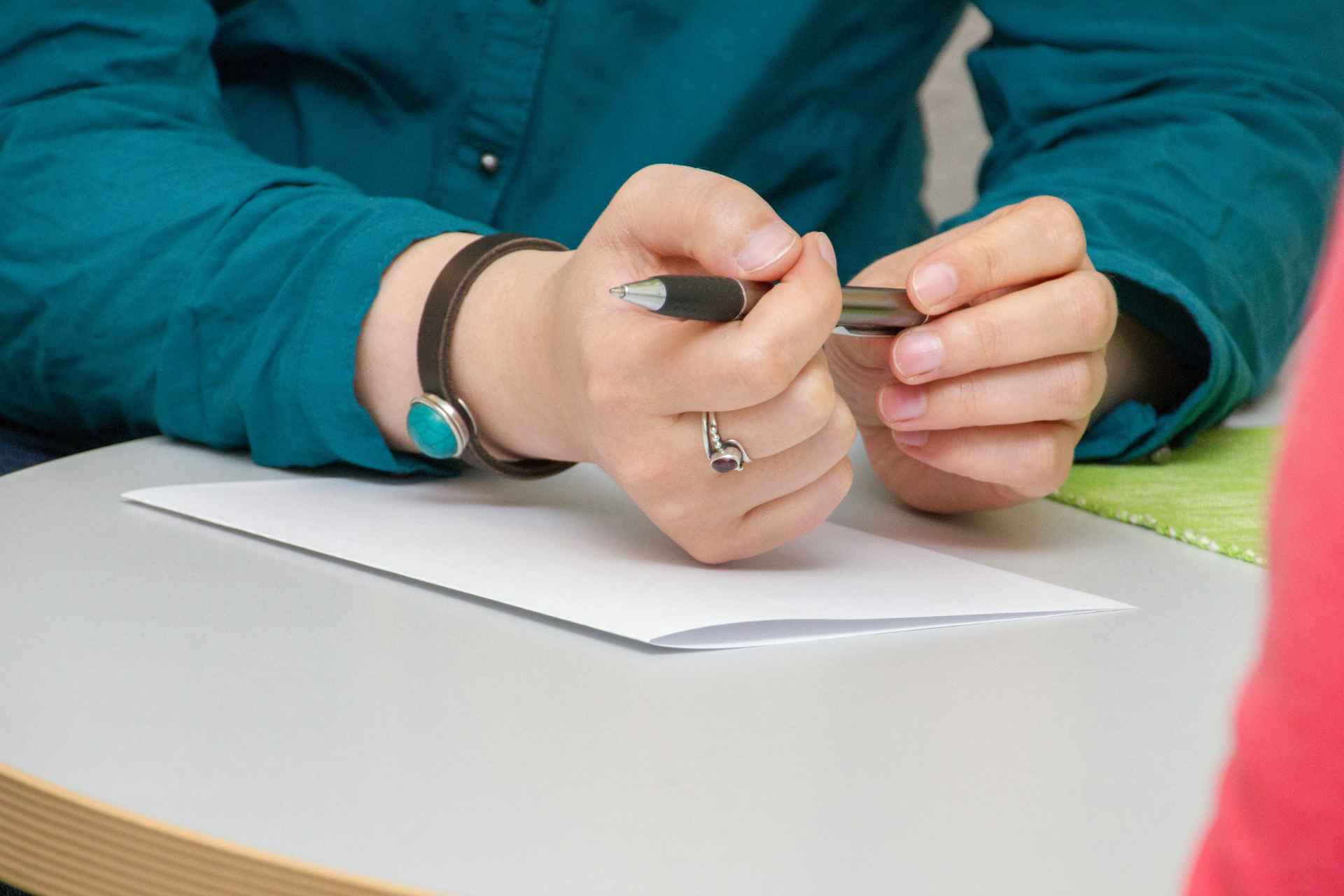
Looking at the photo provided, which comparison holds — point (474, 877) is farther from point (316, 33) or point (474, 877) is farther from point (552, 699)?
point (316, 33)

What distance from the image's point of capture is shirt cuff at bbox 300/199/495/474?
0.61 meters

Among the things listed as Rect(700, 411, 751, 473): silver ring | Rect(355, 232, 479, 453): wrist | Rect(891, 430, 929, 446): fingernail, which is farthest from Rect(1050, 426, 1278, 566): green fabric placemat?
Rect(355, 232, 479, 453): wrist

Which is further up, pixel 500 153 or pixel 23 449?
pixel 500 153

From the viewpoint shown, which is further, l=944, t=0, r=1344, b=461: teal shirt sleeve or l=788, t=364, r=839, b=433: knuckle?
l=944, t=0, r=1344, b=461: teal shirt sleeve

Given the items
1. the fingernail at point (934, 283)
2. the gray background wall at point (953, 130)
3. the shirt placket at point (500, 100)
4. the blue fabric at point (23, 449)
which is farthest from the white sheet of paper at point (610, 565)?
the gray background wall at point (953, 130)

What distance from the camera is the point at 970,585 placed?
50cm

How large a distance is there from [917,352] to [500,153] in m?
0.49

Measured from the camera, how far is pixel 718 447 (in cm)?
49

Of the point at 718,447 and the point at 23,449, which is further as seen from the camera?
the point at 23,449

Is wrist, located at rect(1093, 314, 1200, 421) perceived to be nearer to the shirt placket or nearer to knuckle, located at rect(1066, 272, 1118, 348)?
knuckle, located at rect(1066, 272, 1118, 348)

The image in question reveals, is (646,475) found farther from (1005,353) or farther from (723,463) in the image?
(1005,353)

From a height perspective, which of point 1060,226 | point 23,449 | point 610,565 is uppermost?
point 1060,226

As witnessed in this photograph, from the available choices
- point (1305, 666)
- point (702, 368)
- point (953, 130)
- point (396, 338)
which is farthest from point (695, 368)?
point (953, 130)

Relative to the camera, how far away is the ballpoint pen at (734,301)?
0.41m
